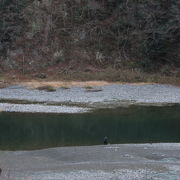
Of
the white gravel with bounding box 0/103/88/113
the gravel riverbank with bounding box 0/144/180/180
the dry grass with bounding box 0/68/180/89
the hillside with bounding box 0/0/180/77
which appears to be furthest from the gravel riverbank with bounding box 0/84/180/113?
the gravel riverbank with bounding box 0/144/180/180

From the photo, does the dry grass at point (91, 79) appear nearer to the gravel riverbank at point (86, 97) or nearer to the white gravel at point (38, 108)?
the gravel riverbank at point (86, 97)

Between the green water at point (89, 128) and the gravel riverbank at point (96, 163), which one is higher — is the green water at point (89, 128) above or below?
below

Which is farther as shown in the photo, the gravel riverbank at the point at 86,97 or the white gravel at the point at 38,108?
the gravel riverbank at the point at 86,97

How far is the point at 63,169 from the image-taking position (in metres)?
16.3

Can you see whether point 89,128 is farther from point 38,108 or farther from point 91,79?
point 91,79

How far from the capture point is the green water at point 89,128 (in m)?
22.2

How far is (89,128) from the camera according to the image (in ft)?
81.6

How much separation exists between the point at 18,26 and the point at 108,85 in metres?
14.4

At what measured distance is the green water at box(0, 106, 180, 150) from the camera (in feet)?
72.7

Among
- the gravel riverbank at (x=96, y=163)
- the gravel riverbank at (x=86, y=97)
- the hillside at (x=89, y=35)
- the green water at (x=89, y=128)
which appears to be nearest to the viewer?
the gravel riverbank at (x=96, y=163)

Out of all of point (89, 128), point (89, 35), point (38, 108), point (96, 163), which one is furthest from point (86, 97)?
point (96, 163)

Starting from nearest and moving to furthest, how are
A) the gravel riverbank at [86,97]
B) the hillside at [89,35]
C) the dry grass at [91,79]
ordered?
the gravel riverbank at [86,97], the dry grass at [91,79], the hillside at [89,35]

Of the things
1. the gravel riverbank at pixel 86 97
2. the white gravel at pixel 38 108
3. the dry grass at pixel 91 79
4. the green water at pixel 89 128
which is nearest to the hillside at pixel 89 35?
the dry grass at pixel 91 79

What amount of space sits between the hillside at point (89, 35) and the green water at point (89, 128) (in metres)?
14.7
